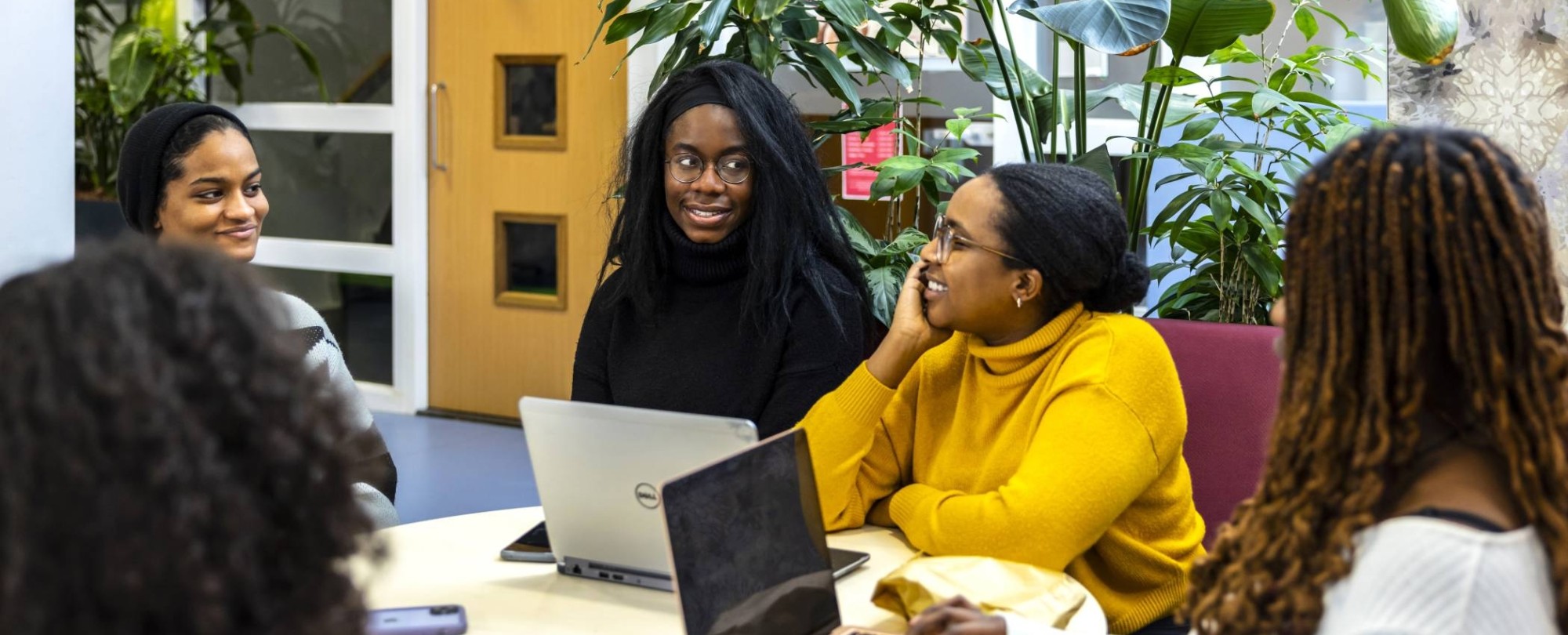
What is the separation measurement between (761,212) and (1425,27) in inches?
45.9

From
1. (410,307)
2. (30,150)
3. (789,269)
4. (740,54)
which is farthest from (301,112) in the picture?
(789,269)

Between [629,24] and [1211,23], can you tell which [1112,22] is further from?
[629,24]

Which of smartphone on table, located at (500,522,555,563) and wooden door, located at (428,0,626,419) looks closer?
smartphone on table, located at (500,522,555,563)

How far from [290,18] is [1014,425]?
15.1 feet

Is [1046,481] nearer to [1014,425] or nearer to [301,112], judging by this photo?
[1014,425]

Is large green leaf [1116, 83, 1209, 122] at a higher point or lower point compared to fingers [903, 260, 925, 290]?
higher

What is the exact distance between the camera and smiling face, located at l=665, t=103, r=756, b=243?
242 centimetres

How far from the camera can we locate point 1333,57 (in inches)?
124

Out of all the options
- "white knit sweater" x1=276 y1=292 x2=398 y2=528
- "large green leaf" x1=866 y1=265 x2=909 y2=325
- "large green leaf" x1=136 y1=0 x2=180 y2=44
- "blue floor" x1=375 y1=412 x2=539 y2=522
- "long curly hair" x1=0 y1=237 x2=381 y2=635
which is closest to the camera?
"long curly hair" x1=0 y1=237 x2=381 y2=635

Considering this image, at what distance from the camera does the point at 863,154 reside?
4156 millimetres

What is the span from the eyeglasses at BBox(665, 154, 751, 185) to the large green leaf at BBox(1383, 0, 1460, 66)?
1132mm

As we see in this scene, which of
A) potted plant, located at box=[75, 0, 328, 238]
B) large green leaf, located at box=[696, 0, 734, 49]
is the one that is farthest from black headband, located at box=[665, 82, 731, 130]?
potted plant, located at box=[75, 0, 328, 238]

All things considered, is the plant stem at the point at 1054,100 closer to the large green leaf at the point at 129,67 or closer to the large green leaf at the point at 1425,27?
the large green leaf at the point at 1425,27

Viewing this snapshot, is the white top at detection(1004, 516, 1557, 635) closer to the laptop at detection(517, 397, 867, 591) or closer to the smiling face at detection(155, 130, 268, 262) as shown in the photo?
the laptop at detection(517, 397, 867, 591)
